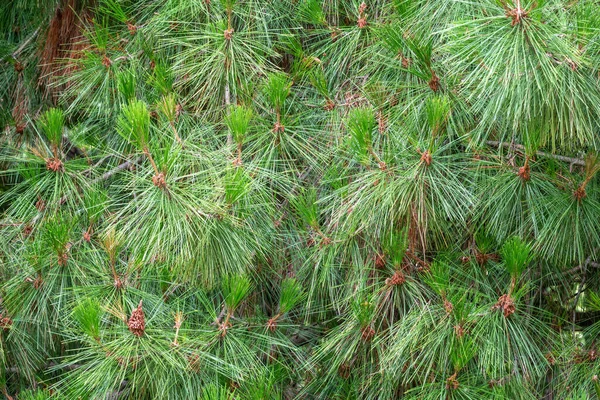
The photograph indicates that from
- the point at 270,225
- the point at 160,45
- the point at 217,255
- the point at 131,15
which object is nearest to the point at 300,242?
the point at 270,225

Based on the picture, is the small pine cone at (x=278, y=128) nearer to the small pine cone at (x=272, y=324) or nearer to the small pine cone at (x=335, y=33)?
the small pine cone at (x=335, y=33)

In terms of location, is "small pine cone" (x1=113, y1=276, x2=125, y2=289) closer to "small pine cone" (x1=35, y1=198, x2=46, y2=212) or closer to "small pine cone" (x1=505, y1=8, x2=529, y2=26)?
"small pine cone" (x1=35, y1=198, x2=46, y2=212)

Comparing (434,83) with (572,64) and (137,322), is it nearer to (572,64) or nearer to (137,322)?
(572,64)

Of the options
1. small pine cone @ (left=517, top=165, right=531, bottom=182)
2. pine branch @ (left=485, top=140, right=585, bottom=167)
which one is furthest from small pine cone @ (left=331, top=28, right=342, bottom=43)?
small pine cone @ (left=517, top=165, right=531, bottom=182)

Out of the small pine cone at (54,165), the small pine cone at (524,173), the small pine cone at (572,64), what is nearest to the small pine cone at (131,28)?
the small pine cone at (54,165)

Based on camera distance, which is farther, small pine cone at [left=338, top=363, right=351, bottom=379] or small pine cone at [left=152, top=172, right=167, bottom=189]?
small pine cone at [left=338, top=363, right=351, bottom=379]
